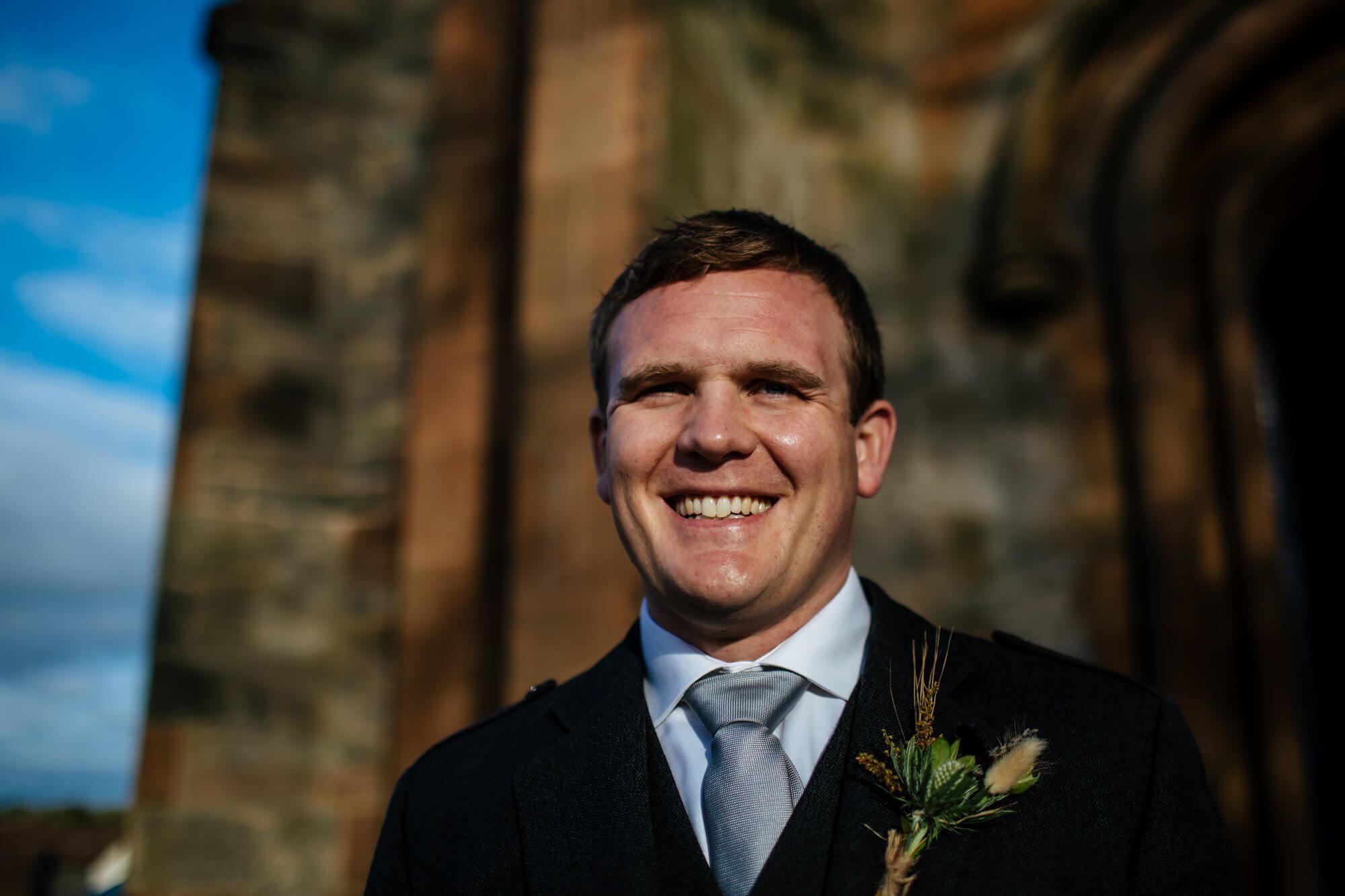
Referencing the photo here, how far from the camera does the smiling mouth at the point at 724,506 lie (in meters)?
1.52

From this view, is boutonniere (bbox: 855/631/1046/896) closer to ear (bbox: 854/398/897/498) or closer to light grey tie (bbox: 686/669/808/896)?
light grey tie (bbox: 686/669/808/896)

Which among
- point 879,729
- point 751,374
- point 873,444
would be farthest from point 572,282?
point 879,729

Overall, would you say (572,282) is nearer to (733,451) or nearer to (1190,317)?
(733,451)

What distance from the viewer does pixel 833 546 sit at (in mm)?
1561

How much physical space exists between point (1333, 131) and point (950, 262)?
1544mm

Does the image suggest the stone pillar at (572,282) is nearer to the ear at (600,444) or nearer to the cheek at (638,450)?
the ear at (600,444)

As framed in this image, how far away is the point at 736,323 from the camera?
1560 mm

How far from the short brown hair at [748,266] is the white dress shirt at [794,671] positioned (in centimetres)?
35

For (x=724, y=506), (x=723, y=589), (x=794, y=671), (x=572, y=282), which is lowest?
(x=794, y=671)

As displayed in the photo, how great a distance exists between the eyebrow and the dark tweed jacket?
417mm

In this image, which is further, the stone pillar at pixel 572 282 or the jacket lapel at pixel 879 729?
the stone pillar at pixel 572 282

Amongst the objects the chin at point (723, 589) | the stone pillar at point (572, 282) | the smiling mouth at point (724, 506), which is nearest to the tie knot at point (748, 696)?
→ the chin at point (723, 589)

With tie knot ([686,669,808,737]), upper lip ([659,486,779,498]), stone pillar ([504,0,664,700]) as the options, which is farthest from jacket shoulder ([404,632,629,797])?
stone pillar ([504,0,664,700])

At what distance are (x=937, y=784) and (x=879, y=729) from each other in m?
0.18
